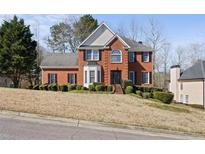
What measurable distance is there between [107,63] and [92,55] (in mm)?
2051

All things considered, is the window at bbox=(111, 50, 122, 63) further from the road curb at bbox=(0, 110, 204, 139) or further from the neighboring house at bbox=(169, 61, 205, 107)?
the road curb at bbox=(0, 110, 204, 139)

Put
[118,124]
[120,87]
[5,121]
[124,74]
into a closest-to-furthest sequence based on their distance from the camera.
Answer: [5,121] < [118,124] < [120,87] < [124,74]

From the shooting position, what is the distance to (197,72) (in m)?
40.6

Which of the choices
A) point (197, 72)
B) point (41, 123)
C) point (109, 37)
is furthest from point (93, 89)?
point (41, 123)

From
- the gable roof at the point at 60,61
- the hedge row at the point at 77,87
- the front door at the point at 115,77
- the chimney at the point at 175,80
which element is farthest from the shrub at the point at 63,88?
the chimney at the point at 175,80

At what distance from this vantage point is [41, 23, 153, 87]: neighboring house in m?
35.5

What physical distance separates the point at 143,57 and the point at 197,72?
8.55 m

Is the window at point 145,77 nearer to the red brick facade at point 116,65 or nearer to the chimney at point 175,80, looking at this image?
the red brick facade at point 116,65

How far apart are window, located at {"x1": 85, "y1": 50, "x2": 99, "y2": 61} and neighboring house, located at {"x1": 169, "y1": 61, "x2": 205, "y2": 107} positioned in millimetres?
13747

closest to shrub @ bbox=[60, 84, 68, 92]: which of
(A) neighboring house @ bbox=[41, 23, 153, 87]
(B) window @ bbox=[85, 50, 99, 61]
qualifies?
(A) neighboring house @ bbox=[41, 23, 153, 87]

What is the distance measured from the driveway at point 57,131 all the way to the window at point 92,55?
2535 centimetres

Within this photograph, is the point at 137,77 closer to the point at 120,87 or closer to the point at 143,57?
the point at 143,57

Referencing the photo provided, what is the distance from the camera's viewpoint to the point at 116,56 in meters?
35.8

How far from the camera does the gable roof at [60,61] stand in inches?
1516
